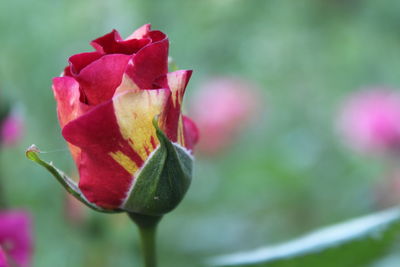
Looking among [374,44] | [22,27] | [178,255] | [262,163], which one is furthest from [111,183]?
[374,44]

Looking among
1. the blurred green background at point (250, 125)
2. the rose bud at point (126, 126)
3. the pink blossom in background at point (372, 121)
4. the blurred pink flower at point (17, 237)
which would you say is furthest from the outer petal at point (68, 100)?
the pink blossom in background at point (372, 121)

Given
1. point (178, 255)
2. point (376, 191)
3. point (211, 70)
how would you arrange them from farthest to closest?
point (211, 70)
point (376, 191)
point (178, 255)

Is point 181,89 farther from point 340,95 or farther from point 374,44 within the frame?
point 374,44

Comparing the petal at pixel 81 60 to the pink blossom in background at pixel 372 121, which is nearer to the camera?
the petal at pixel 81 60

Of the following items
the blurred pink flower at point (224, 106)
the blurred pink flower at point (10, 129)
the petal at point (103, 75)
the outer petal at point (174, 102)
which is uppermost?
the petal at point (103, 75)

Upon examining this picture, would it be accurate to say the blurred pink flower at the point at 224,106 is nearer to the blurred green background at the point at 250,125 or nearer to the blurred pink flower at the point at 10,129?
the blurred green background at the point at 250,125

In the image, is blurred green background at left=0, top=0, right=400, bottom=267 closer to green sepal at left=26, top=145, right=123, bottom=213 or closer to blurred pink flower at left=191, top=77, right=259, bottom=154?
blurred pink flower at left=191, top=77, right=259, bottom=154

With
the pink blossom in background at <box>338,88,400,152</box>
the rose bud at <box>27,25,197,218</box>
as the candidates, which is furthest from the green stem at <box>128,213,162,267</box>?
the pink blossom in background at <box>338,88,400,152</box>

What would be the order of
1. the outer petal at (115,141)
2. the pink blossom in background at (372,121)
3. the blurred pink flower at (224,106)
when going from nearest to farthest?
the outer petal at (115,141)
the pink blossom in background at (372,121)
the blurred pink flower at (224,106)
